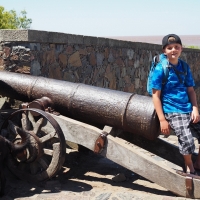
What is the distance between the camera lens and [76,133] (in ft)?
12.9

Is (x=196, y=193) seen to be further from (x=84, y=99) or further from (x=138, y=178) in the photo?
(x=84, y=99)

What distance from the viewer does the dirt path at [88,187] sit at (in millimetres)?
3703

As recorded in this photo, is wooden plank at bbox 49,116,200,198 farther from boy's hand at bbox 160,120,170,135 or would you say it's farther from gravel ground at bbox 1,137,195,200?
boy's hand at bbox 160,120,170,135

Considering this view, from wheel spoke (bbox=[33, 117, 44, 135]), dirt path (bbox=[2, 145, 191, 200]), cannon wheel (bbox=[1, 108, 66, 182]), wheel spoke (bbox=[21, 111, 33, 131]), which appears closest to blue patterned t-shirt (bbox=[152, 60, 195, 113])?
dirt path (bbox=[2, 145, 191, 200])

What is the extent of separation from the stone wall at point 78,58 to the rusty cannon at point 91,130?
980 millimetres

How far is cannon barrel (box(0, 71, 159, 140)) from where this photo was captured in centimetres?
376

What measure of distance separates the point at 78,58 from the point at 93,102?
2.37 metres

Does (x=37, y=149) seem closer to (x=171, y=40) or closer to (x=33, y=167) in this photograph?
(x=33, y=167)

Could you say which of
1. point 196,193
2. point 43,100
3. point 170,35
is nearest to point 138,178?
point 196,193

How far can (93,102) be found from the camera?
3.98m

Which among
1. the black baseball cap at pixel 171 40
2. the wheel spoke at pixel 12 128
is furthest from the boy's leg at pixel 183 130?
the wheel spoke at pixel 12 128

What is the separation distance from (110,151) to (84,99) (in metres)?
0.57

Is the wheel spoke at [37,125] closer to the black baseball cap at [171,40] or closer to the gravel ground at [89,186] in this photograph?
the gravel ground at [89,186]

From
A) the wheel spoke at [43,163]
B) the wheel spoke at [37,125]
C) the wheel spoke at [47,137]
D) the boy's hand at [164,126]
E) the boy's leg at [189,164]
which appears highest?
the boy's hand at [164,126]
